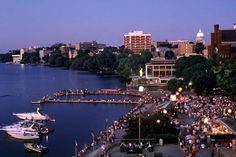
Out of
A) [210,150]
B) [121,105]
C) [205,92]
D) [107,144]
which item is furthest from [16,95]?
[210,150]

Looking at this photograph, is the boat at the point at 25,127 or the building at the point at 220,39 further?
the building at the point at 220,39

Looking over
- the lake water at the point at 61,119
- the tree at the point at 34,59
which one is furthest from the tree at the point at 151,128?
the tree at the point at 34,59

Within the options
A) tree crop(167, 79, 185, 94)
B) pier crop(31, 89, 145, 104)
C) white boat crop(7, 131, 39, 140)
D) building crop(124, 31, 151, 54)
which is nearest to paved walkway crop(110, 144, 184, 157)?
white boat crop(7, 131, 39, 140)

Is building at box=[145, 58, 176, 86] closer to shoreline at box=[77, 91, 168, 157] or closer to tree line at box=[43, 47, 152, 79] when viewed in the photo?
tree line at box=[43, 47, 152, 79]

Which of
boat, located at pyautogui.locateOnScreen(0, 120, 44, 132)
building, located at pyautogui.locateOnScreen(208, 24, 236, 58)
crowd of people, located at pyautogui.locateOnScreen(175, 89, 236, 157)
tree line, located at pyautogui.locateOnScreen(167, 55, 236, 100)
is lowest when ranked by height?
boat, located at pyautogui.locateOnScreen(0, 120, 44, 132)

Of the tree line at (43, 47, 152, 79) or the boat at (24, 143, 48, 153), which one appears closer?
the boat at (24, 143, 48, 153)

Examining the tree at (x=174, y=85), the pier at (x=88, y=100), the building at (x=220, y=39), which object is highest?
the building at (x=220, y=39)

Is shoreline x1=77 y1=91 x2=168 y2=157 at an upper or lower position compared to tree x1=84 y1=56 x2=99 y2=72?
lower

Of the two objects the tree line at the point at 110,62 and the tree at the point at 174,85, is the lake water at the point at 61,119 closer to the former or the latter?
the tree at the point at 174,85

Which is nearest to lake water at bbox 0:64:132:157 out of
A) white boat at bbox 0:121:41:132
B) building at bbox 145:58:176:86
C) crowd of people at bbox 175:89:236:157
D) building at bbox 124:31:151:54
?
white boat at bbox 0:121:41:132

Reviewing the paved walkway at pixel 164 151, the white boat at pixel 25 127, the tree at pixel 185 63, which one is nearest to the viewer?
the paved walkway at pixel 164 151

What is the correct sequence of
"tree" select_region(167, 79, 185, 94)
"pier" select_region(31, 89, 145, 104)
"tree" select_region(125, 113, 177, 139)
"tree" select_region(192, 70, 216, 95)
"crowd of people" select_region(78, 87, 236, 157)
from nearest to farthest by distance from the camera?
1. "crowd of people" select_region(78, 87, 236, 157)
2. "tree" select_region(125, 113, 177, 139)
3. "tree" select_region(192, 70, 216, 95)
4. "tree" select_region(167, 79, 185, 94)
5. "pier" select_region(31, 89, 145, 104)

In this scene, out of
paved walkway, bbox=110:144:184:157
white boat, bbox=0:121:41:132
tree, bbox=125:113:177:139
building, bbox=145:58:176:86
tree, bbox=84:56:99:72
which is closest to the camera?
Answer: paved walkway, bbox=110:144:184:157

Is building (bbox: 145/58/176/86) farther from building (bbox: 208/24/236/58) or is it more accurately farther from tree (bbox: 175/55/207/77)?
building (bbox: 208/24/236/58)
